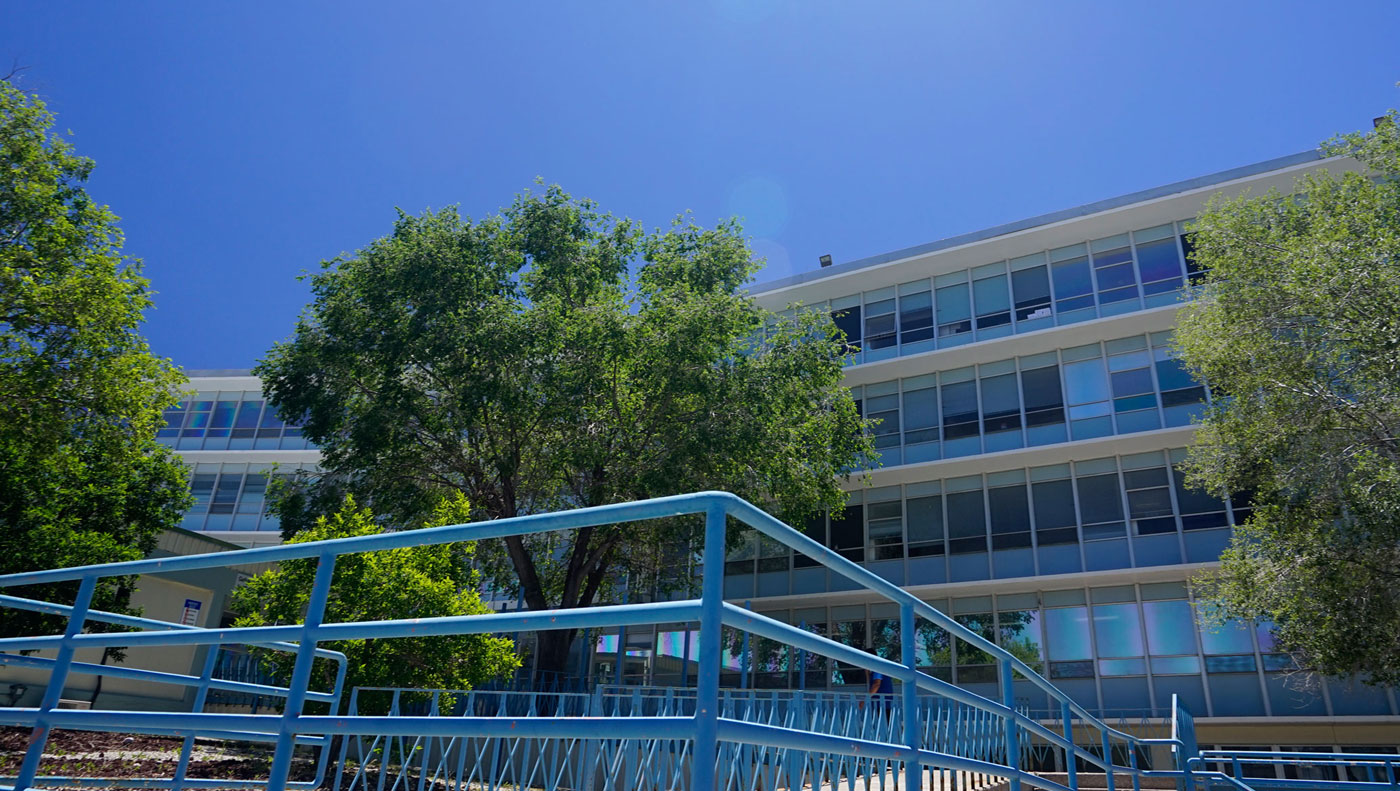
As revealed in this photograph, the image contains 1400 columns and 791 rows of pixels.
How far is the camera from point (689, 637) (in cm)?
2747

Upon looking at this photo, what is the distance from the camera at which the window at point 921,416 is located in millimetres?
27281

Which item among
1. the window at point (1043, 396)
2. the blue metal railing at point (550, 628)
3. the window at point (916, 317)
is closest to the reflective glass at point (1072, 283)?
the window at point (1043, 396)

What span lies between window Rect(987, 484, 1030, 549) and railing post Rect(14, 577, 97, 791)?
78.2 ft

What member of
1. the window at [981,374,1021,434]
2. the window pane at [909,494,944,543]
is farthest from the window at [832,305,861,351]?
the window pane at [909,494,944,543]

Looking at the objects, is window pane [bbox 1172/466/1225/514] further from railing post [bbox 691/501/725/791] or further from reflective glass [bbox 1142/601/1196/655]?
railing post [bbox 691/501/725/791]

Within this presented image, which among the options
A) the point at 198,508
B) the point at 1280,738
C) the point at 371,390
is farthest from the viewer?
the point at 198,508

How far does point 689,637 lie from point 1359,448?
17.6 m

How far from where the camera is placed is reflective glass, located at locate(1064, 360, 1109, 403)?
82.3 feet

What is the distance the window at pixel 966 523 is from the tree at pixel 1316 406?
23.2 ft

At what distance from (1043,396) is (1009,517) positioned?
356cm

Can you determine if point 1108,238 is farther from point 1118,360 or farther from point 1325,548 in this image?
point 1325,548

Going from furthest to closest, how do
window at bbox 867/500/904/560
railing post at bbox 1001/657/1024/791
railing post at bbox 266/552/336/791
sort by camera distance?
1. window at bbox 867/500/904/560
2. railing post at bbox 1001/657/1024/791
3. railing post at bbox 266/552/336/791

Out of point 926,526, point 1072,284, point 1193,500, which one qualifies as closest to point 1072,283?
point 1072,284

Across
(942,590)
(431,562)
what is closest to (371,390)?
(431,562)
